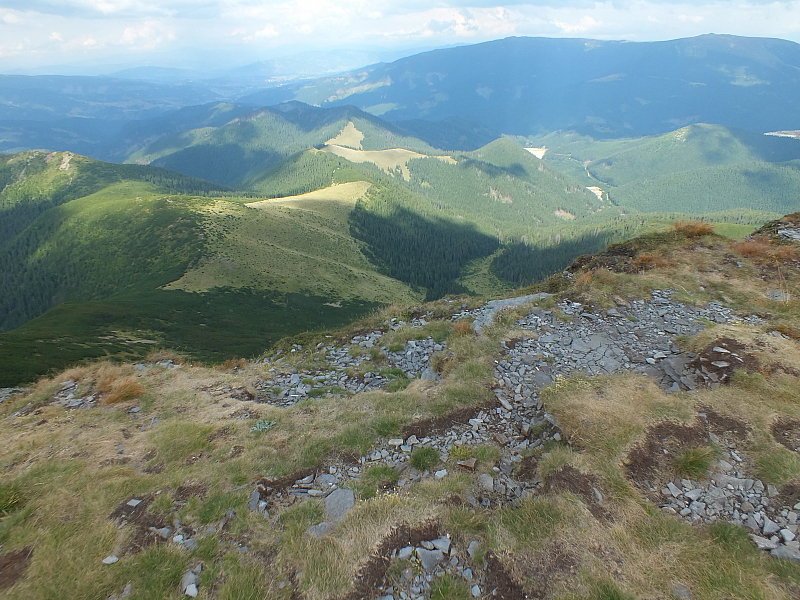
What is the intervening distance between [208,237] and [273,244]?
1848 cm

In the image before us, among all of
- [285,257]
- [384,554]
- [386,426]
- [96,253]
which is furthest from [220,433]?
[96,253]

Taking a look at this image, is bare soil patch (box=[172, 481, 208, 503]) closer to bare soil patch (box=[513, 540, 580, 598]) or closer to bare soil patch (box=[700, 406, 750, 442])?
bare soil patch (box=[513, 540, 580, 598])

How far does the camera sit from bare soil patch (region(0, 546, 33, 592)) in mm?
6789

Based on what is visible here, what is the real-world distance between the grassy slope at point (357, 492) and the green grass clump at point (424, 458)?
0.77m

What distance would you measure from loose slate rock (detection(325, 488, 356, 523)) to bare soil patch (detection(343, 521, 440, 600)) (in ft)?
4.47

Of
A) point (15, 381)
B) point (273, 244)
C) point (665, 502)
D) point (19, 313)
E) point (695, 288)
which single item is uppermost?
point (665, 502)

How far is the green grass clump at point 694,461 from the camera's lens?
8273 millimetres

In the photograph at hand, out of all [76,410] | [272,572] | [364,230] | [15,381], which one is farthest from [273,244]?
[272,572]

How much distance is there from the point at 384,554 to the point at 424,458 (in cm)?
320

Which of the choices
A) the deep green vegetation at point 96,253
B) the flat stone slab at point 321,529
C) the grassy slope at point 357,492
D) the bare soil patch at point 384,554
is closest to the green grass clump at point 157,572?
the grassy slope at point 357,492

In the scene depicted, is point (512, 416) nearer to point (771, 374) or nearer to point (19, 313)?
point (771, 374)

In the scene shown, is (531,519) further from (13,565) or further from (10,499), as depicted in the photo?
(10,499)

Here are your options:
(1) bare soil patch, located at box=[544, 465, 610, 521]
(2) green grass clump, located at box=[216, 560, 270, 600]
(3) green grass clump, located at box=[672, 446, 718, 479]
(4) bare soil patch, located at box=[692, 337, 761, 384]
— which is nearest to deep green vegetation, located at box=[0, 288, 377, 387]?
(2) green grass clump, located at box=[216, 560, 270, 600]

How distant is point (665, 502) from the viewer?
782 cm
